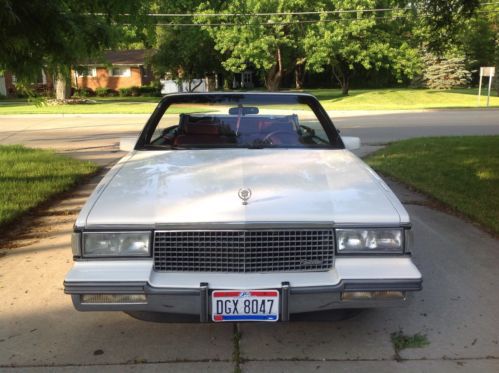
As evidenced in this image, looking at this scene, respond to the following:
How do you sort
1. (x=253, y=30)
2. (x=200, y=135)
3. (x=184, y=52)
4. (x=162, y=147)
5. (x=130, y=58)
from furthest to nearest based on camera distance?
(x=130, y=58) → (x=184, y=52) → (x=253, y=30) → (x=200, y=135) → (x=162, y=147)

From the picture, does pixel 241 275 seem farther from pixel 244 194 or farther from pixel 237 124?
pixel 237 124

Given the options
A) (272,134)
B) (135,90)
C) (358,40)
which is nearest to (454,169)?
(272,134)

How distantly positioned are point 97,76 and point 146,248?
4529 cm

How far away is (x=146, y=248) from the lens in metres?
2.84

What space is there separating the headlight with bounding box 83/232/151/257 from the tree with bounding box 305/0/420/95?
2986 centimetres

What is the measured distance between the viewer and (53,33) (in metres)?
4.77

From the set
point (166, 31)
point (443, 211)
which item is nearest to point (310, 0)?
point (166, 31)

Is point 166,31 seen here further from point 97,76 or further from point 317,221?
point 317,221

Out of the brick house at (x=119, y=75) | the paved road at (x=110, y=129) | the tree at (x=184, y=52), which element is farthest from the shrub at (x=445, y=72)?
the paved road at (x=110, y=129)

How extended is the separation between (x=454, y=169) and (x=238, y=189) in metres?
6.40

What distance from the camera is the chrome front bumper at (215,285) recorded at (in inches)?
107

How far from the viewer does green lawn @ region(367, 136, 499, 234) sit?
6.37 m

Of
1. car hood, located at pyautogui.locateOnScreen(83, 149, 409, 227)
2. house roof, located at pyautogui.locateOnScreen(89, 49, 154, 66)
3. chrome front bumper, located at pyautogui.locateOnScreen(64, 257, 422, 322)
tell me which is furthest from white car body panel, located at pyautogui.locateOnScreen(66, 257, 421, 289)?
house roof, located at pyautogui.locateOnScreen(89, 49, 154, 66)

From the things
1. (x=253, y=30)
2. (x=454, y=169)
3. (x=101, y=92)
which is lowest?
(x=454, y=169)
